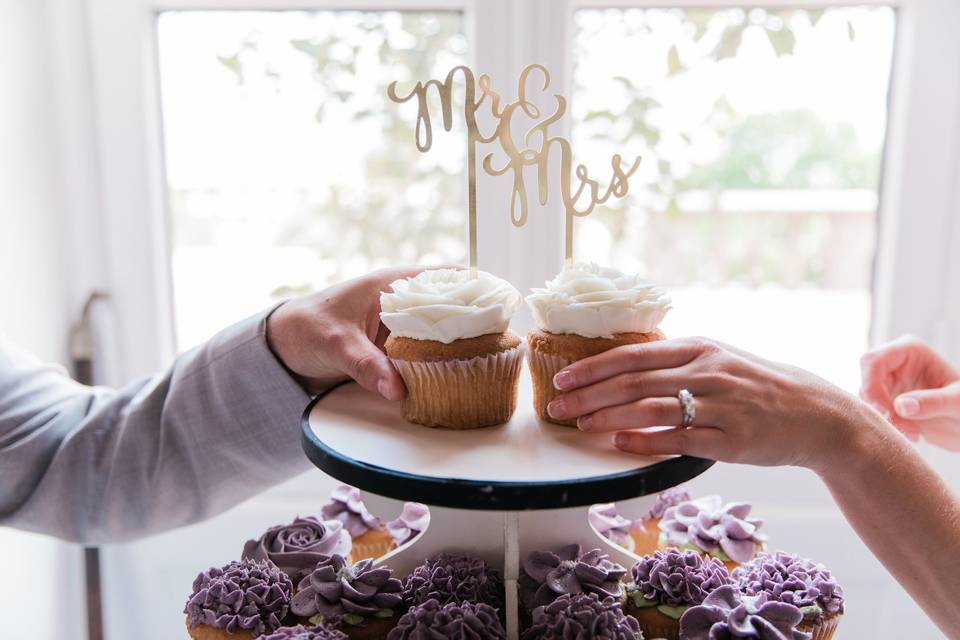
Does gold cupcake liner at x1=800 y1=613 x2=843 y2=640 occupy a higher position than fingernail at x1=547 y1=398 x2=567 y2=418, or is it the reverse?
fingernail at x1=547 y1=398 x2=567 y2=418

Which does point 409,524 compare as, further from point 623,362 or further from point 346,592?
point 623,362

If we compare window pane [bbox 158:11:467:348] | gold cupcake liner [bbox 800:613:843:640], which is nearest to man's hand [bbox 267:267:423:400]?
gold cupcake liner [bbox 800:613:843:640]

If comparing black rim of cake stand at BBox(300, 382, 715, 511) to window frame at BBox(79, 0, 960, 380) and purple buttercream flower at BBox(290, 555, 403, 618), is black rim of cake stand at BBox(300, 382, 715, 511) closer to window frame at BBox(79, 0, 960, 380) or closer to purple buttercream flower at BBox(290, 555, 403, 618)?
purple buttercream flower at BBox(290, 555, 403, 618)

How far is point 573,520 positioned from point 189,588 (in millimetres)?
1181

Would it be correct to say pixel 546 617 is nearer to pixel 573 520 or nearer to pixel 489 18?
pixel 573 520

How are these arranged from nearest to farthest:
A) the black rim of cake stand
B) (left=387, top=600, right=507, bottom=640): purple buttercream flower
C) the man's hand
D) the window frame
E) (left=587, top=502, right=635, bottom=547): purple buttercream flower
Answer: the black rim of cake stand, (left=387, top=600, right=507, bottom=640): purple buttercream flower, the man's hand, (left=587, top=502, right=635, bottom=547): purple buttercream flower, the window frame

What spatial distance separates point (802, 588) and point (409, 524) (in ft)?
1.63

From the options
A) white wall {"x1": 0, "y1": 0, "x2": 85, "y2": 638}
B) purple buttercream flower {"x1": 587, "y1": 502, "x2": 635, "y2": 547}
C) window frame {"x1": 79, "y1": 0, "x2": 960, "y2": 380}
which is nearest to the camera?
purple buttercream flower {"x1": 587, "y1": 502, "x2": 635, "y2": 547}

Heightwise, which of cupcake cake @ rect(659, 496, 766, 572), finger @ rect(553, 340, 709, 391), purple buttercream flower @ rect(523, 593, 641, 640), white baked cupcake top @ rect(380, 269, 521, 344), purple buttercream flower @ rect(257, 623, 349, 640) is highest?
white baked cupcake top @ rect(380, 269, 521, 344)

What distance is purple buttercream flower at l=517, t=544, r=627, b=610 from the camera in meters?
0.86

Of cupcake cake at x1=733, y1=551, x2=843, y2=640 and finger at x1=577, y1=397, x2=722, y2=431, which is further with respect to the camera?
cupcake cake at x1=733, y1=551, x2=843, y2=640

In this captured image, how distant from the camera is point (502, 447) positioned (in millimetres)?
800

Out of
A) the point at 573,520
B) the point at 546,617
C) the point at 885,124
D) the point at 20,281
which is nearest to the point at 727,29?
the point at 885,124

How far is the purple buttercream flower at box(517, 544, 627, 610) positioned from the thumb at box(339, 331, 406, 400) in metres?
0.24
